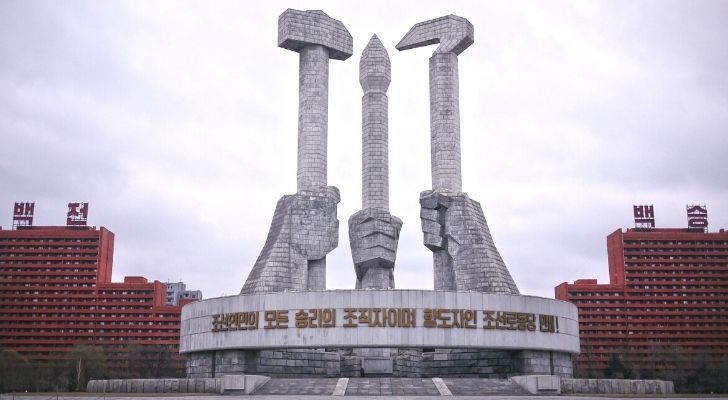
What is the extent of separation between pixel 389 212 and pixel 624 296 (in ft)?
241

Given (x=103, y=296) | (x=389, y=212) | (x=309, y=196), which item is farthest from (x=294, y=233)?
(x=103, y=296)

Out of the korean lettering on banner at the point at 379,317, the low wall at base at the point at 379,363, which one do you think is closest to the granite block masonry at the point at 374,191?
the low wall at base at the point at 379,363

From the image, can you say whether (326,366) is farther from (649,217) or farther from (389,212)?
(649,217)

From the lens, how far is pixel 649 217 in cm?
12588

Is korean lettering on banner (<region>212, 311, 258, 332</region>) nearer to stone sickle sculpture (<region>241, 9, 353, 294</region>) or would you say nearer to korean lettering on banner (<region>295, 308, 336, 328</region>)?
korean lettering on banner (<region>295, 308, 336, 328</region>)

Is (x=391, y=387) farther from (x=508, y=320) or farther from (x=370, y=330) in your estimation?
(x=508, y=320)

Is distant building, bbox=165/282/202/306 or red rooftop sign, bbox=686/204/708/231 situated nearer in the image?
red rooftop sign, bbox=686/204/708/231

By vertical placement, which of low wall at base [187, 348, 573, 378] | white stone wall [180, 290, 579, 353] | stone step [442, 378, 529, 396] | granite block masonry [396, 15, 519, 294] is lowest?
stone step [442, 378, 529, 396]

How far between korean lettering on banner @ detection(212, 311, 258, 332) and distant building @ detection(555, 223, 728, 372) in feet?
260

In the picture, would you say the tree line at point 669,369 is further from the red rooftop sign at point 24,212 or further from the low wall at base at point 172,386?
the red rooftop sign at point 24,212

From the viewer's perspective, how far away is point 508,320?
160ft

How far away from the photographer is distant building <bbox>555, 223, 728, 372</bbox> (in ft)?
397

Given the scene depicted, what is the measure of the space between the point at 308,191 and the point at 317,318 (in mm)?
13585

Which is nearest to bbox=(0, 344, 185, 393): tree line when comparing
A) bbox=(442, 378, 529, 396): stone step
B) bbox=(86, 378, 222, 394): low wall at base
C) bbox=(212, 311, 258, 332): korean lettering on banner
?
bbox=(212, 311, 258, 332): korean lettering on banner
